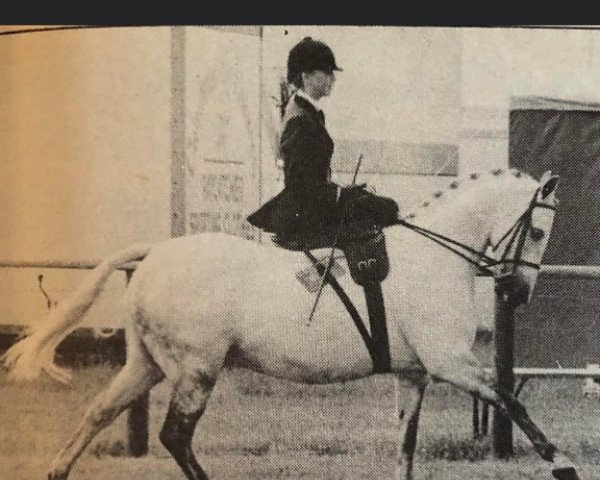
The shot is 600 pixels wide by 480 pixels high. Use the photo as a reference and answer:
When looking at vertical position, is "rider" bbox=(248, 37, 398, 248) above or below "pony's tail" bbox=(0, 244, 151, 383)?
above

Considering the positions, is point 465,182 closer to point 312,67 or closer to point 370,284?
point 370,284

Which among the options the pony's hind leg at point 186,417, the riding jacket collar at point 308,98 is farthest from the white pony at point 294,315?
the riding jacket collar at point 308,98

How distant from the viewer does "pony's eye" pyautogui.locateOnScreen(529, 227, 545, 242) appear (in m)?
2.14

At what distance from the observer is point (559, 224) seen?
7.07 ft

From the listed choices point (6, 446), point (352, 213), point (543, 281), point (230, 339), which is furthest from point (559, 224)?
point (6, 446)

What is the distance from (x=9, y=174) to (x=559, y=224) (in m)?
1.21

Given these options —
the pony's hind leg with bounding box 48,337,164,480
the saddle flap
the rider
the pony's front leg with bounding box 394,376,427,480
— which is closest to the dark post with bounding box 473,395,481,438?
the pony's front leg with bounding box 394,376,427,480

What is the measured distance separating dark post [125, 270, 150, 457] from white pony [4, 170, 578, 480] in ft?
0.08

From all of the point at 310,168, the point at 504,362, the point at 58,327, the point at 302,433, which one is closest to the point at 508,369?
the point at 504,362

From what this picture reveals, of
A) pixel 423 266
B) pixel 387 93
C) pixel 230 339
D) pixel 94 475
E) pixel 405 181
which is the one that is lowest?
pixel 94 475

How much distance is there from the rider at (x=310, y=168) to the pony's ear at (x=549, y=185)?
363 mm

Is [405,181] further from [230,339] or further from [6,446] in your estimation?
[6,446]

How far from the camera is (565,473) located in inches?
85.1

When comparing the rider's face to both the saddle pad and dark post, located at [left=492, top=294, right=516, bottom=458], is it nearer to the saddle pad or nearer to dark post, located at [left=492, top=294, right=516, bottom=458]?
the saddle pad
